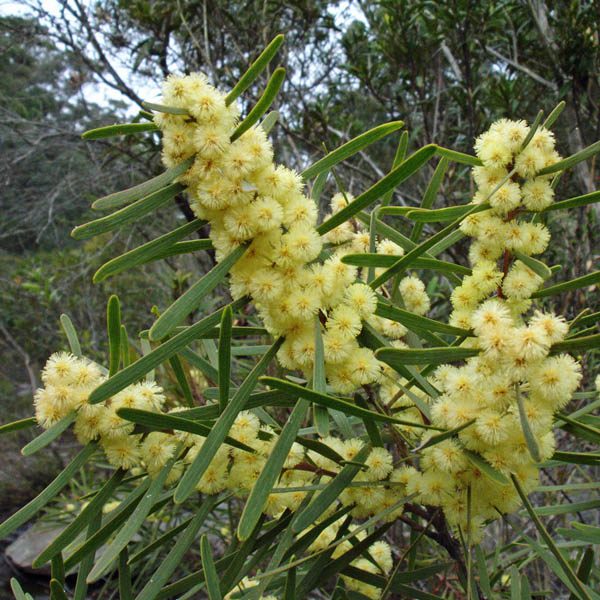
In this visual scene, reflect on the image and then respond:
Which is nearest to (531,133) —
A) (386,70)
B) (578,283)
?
(578,283)

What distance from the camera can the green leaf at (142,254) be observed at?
495 mm

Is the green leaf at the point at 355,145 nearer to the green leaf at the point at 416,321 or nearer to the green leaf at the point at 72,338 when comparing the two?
the green leaf at the point at 416,321

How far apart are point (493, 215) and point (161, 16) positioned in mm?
2483

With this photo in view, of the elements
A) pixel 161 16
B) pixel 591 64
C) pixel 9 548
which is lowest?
pixel 9 548

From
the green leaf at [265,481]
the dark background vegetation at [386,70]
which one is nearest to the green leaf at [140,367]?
the green leaf at [265,481]

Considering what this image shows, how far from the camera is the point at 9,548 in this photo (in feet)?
16.7

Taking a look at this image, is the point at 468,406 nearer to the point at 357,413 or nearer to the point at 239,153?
the point at 357,413

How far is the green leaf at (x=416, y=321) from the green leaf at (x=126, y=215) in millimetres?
237

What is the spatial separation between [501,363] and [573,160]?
0.71 ft

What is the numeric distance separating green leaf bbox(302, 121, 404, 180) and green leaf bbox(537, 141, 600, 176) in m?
0.17

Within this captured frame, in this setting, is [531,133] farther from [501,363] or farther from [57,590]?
[57,590]

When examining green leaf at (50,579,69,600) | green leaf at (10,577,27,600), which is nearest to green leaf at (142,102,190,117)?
green leaf at (50,579,69,600)

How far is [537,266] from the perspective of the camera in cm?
56

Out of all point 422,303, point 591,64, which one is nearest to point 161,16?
point 591,64
